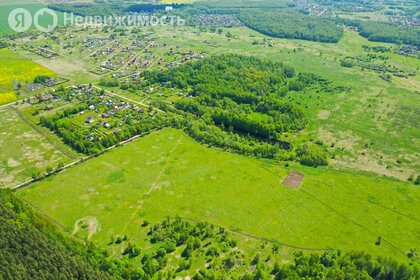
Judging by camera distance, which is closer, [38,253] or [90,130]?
[38,253]

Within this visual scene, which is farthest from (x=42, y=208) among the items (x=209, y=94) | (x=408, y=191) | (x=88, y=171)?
(x=408, y=191)

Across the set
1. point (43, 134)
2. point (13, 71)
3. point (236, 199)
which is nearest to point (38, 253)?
point (236, 199)

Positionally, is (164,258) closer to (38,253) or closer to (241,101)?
(38,253)

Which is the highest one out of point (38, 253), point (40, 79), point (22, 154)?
point (38, 253)

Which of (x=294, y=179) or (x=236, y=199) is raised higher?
(x=294, y=179)

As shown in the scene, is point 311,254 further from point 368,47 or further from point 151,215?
point 368,47

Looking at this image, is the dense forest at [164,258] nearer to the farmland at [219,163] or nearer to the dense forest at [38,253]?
the dense forest at [38,253]

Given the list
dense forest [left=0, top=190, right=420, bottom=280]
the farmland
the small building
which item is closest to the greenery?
the farmland
